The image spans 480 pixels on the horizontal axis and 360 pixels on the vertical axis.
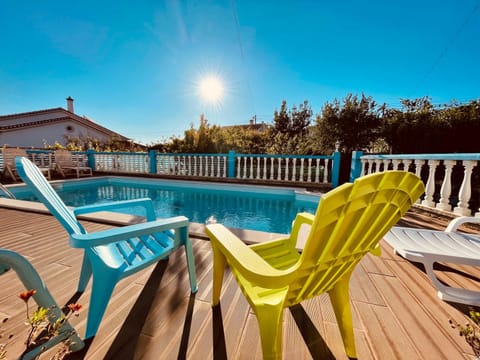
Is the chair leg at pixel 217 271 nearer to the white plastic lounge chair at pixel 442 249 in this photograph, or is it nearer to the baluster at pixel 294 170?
the white plastic lounge chair at pixel 442 249

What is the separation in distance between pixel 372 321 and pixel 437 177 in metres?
6.24

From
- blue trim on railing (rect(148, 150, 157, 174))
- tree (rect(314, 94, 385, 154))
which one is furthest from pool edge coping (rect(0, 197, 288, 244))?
tree (rect(314, 94, 385, 154))

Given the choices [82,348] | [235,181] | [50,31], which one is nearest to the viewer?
[82,348]

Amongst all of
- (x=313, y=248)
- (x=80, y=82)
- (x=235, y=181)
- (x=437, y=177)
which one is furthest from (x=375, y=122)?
(x=80, y=82)

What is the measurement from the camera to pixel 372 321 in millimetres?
1286

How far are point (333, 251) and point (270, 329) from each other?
0.42 metres

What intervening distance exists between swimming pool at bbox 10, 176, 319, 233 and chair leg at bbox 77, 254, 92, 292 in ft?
9.72

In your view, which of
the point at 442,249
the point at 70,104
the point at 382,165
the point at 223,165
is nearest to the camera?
the point at 442,249

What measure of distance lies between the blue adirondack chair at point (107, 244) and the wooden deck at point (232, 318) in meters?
0.18

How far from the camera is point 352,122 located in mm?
10594

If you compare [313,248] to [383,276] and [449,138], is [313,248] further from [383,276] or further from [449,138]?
[449,138]

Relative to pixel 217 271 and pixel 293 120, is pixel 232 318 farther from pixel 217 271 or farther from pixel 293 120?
pixel 293 120

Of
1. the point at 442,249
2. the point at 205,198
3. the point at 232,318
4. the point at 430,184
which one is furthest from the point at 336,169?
the point at 232,318

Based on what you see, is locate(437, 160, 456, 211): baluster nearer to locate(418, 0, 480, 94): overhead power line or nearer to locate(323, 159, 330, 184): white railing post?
locate(323, 159, 330, 184): white railing post
